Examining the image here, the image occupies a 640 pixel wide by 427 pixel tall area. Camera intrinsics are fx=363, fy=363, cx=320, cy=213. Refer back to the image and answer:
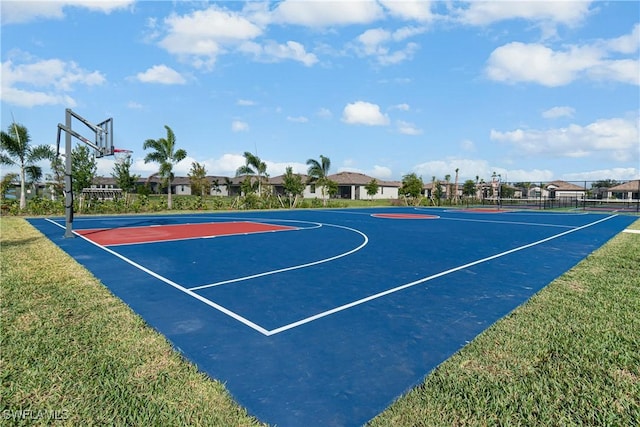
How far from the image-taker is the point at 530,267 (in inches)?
336

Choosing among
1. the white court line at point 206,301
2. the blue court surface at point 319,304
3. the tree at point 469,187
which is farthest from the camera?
the tree at point 469,187

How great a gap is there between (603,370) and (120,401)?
449 cm

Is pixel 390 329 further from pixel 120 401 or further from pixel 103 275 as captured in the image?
pixel 103 275

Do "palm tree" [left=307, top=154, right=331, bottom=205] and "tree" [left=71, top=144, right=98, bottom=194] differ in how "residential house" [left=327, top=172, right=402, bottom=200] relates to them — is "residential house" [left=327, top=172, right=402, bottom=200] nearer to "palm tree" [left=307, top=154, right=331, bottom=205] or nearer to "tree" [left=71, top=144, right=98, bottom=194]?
"palm tree" [left=307, top=154, right=331, bottom=205]

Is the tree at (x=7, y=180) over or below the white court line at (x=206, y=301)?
over

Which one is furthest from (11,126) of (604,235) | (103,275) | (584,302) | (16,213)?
(604,235)

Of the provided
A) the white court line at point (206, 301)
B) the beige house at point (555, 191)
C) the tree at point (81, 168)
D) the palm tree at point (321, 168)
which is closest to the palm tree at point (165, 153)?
the tree at point (81, 168)

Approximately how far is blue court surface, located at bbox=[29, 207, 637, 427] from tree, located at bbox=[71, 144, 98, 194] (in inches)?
888

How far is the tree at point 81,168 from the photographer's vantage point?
3081 cm

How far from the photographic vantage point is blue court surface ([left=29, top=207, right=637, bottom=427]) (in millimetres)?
3381

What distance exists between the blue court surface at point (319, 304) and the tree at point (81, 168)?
22549mm
